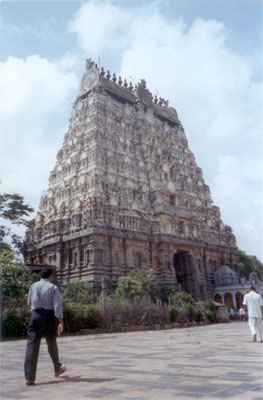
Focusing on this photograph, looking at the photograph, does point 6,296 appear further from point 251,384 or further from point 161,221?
point 161,221

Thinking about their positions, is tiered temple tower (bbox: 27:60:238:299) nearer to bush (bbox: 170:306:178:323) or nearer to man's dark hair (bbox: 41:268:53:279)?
bush (bbox: 170:306:178:323)

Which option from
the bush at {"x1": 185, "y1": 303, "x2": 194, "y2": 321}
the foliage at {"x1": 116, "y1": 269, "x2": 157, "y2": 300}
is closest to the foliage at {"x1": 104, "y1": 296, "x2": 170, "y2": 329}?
the bush at {"x1": 185, "y1": 303, "x2": 194, "y2": 321}

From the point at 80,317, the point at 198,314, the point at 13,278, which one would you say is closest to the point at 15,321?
the point at 80,317

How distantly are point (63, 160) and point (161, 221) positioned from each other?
16035 millimetres

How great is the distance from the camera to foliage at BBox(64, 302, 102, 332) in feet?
66.8

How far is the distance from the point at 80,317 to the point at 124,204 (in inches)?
913

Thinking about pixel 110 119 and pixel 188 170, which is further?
pixel 188 170

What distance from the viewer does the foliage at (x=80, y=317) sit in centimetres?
2038

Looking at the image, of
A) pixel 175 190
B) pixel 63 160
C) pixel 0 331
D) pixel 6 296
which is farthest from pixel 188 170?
pixel 0 331

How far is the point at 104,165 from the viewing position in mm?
43656

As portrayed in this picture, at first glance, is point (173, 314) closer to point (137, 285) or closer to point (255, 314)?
point (137, 285)

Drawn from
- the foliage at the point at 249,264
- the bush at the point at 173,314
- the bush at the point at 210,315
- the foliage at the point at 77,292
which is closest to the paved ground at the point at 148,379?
the bush at the point at 173,314

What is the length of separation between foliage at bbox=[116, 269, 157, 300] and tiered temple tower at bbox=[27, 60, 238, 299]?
13.9 feet

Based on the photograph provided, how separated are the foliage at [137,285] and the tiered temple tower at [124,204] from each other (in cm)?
425
